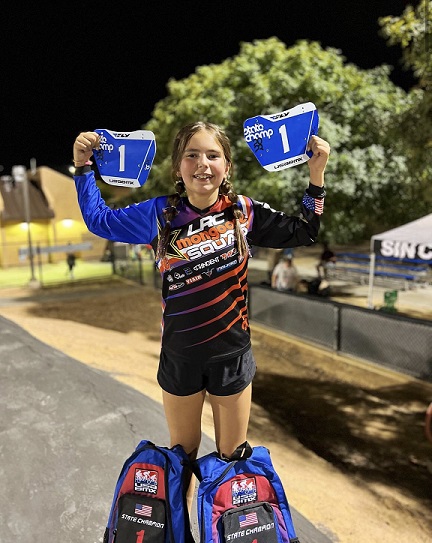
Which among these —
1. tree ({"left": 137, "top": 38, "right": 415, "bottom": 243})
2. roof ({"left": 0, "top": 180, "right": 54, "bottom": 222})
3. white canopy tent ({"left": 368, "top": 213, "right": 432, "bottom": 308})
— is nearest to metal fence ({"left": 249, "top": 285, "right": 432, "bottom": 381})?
white canopy tent ({"left": 368, "top": 213, "right": 432, "bottom": 308})

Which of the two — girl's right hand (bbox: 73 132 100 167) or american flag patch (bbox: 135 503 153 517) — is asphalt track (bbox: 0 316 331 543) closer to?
american flag patch (bbox: 135 503 153 517)

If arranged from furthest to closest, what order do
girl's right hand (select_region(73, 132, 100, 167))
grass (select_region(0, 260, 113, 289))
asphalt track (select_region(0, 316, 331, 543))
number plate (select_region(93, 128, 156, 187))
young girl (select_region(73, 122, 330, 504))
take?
grass (select_region(0, 260, 113, 289)) → asphalt track (select_region(0, 316, 331, 543)) → number plate (select_region(93, 128, 156, 187)) → girl's right hand (select_region(73, 132, 100, 167)) → young girl (select_region(73, 122, 330, 504))

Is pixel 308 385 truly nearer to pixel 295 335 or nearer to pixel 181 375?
pixel 295 335

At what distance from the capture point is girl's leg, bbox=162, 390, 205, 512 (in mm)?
2680

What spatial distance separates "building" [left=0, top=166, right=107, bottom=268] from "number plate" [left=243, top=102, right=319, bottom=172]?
27.2 m

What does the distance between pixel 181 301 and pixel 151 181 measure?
49.6 feet

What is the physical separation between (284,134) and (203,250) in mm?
843

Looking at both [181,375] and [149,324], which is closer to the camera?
[181,375]

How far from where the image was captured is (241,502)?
2.54m

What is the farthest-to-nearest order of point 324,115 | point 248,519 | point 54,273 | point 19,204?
point 19,204 < point 54,273 < point 324,115 < point 248,519

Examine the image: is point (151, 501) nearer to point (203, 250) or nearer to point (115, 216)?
point (203, 250)

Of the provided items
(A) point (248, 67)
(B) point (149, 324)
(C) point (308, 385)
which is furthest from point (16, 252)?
(C) point (308, 385)

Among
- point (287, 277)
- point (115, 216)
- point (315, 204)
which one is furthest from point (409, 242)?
point (115, 216)

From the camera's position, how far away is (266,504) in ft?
8.37
